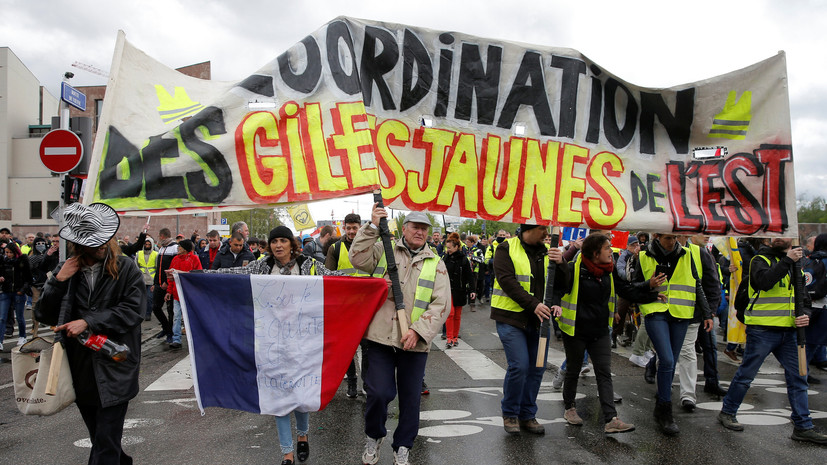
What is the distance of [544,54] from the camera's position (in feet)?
15.5

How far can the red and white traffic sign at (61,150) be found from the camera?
7.21m

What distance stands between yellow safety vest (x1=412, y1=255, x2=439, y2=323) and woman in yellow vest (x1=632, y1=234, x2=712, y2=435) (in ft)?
8.30

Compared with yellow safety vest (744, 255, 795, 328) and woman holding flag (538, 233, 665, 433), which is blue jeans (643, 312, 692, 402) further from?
yellow safety vest (744, 255, 795, 328)

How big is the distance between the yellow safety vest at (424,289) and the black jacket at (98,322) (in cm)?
184

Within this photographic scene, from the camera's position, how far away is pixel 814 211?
71.9 metres

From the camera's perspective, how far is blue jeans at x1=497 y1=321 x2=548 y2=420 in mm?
5047

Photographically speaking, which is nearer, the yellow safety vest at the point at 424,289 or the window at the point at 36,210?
the yellow safety vest at the point at 424,289

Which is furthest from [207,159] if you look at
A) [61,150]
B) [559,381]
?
[559,381]

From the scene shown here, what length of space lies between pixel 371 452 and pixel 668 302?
3.28m

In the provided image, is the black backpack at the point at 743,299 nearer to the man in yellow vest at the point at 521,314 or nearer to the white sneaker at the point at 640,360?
the white sneaker at the point at 640,360

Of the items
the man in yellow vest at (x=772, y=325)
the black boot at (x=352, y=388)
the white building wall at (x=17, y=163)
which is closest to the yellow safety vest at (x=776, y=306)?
the man in yellow vest at (x=772, y=325)

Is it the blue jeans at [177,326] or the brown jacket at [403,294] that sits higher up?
the brown jacket at [403,294]

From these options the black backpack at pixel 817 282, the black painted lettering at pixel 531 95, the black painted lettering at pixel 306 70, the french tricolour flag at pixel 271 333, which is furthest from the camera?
the black backpack at pixel 817 282

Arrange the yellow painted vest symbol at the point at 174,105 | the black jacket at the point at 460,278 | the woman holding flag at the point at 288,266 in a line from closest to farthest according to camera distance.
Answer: the yellow painted vest symbol at the point at 174,105 < the woman holding flag at the point at 288,266 < the black jacket at the point at 460,278
